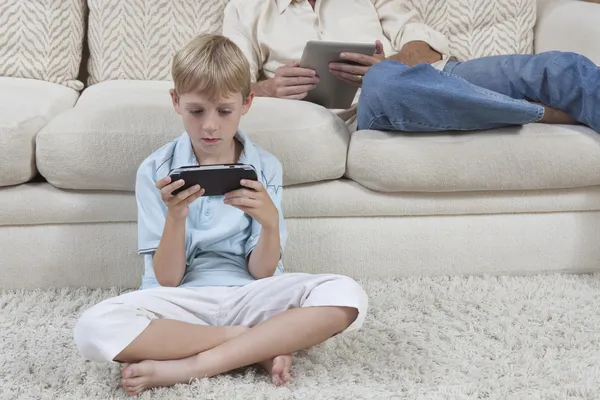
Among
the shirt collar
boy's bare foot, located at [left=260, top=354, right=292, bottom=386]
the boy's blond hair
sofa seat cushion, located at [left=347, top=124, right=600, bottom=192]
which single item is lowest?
boy's bare foot, located at [left=260, top=354, right=292, bottom=386]

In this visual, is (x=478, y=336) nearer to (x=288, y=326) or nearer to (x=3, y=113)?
(x=288, y=326)

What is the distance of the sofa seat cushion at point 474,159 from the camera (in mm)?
1616

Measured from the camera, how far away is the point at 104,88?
6.41ft

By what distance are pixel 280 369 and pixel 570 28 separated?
148cm

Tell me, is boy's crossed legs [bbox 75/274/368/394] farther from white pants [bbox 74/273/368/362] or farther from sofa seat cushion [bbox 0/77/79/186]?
sofa seat cushion [bbox 0/77/79/186]

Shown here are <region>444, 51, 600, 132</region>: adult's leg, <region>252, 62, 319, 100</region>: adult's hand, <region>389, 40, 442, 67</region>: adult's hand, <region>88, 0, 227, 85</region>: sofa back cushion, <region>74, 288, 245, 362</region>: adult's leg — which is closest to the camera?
<region>74, 288, 245, 362</region>: adult's leg

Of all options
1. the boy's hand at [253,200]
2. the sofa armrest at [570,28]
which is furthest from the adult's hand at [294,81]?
the sofa armrest at [570,28]

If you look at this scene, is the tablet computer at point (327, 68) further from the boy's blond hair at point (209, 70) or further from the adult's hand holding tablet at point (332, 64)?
the boy's blond hair at point (209, 70)

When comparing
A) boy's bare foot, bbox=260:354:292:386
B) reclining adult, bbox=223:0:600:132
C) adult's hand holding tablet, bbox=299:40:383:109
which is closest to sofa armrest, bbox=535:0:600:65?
reclining adult, bbox=223:0:600:132

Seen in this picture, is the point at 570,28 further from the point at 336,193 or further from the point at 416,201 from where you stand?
the point at 336,193

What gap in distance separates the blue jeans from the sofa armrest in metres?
0.38

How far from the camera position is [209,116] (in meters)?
1.27

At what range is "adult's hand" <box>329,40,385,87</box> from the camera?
5.68 feet

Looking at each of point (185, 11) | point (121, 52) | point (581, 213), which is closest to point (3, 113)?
point (121, 52)
